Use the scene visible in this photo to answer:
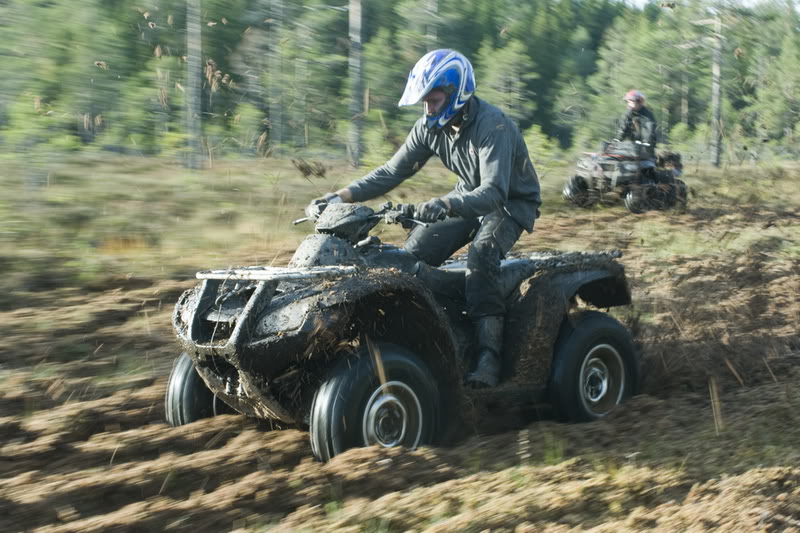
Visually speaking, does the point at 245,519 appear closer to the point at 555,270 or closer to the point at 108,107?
the point at 555,270

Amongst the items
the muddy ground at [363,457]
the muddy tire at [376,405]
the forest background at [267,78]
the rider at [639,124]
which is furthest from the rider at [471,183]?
the rider at [639,124]

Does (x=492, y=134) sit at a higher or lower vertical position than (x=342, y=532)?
higher

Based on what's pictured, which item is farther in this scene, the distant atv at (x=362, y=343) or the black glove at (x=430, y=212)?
the black glove at (x=430, y=212)

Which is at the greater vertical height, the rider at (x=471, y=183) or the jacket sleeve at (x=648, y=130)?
the jacket sleeve at (x=648, y=130)

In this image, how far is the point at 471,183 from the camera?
6008 mm

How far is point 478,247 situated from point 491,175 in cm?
48

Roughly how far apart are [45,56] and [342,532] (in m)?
12.7

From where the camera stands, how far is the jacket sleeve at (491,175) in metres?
5.35

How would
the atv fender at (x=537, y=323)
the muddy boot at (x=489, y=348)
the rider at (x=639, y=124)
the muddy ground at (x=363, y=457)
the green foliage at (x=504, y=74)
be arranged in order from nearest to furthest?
the muddy ground at (x=363, y=457) < the muddy boot at (x=489, y=348) < the atv fender at (x=537, y=323) < the rider at (x=639, y=124) < the green foliage at (x=504, y=74)

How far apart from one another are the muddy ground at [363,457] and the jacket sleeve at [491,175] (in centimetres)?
142

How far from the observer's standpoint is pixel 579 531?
393 cm

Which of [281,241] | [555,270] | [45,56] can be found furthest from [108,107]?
[555,270]

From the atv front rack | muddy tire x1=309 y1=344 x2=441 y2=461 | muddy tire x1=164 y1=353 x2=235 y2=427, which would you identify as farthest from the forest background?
muddy tire x1=309 y1=344 x2=441 y2=461

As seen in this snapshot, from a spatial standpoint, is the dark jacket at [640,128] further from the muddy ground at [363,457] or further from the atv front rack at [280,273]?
the atv front rack at [280,273]
